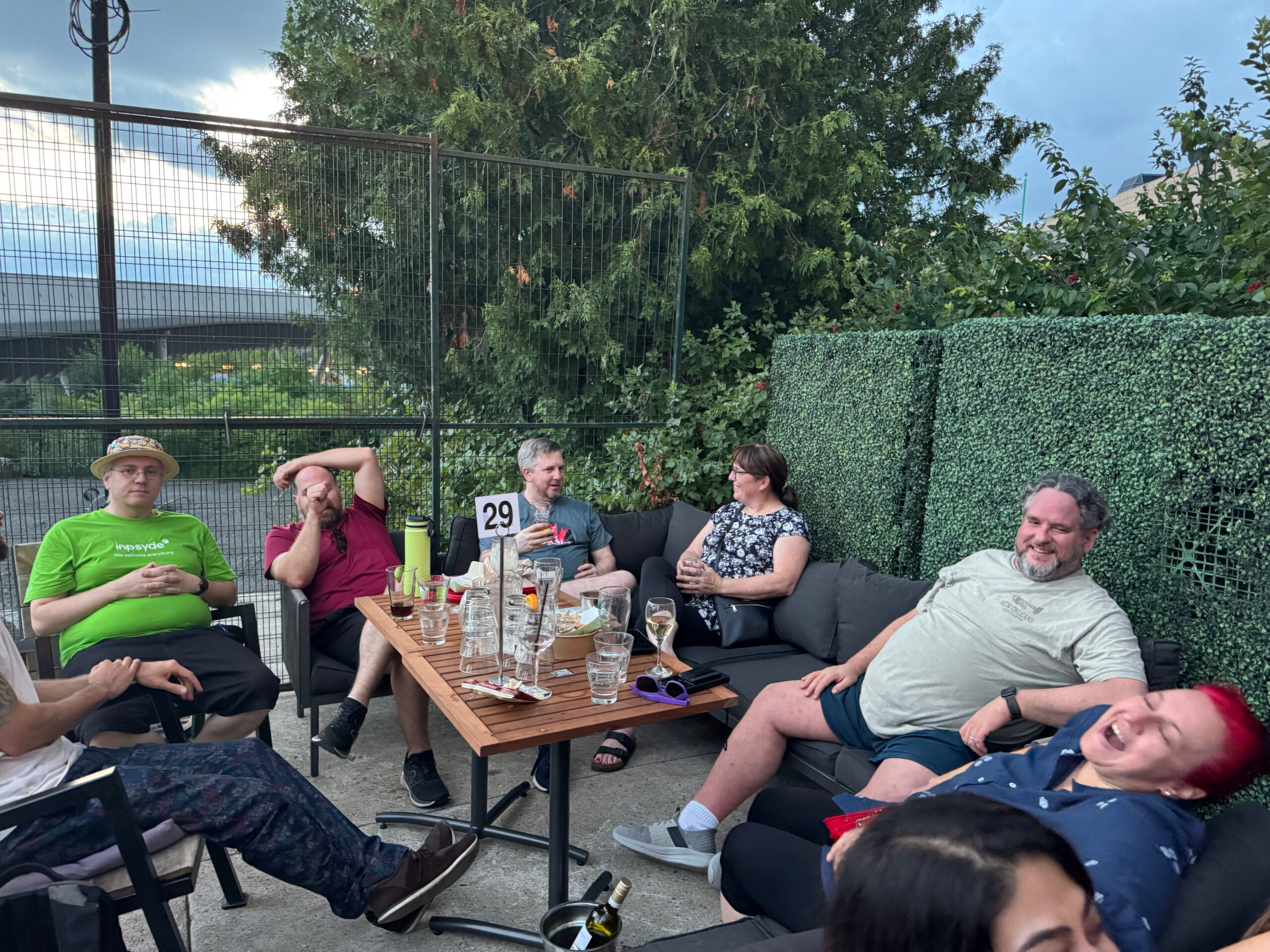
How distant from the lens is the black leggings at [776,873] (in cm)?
156

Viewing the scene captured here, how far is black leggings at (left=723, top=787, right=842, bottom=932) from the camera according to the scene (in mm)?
1562

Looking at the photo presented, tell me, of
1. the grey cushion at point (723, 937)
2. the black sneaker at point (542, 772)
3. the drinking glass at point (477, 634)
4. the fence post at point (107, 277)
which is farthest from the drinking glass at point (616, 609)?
the fence post at point (107, 277)

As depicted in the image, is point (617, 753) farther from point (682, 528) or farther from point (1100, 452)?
point (1100, 452)

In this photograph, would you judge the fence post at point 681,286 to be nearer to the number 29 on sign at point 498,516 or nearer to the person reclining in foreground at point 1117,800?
the number 29 on sign at point 498,516

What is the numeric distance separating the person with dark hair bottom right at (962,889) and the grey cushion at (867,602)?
227 cm

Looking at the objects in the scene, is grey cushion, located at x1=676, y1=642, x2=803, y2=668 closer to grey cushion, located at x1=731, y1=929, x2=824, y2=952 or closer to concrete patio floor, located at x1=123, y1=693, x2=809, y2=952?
concrete patio floor, located at x1=123, y1=693, x2=809, y2=952

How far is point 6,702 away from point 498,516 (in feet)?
5.84

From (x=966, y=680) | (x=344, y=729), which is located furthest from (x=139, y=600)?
(x=966, y=680)

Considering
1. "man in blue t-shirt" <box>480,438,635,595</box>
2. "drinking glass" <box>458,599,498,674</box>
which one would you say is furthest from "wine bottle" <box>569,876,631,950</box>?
"man in blue t-shirt" <box>480,438,635,595</box>

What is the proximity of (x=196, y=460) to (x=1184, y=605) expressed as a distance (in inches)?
163

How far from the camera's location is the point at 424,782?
288cm

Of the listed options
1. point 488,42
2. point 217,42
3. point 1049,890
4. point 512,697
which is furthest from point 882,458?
point 217,42

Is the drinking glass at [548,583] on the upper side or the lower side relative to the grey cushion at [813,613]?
upper

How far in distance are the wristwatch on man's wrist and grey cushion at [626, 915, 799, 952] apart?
1.03 meters
